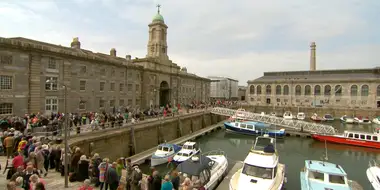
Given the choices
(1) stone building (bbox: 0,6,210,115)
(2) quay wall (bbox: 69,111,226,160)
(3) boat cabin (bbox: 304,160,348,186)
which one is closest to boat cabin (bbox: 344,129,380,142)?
(3) boat cabin (bbox: 304,160,348,186)

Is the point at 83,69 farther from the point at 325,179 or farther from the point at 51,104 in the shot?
the point at 325,179

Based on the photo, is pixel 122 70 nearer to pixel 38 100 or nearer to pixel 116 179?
pixel 38 100

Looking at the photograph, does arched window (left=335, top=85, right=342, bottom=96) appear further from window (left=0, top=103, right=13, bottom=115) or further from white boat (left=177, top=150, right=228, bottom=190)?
window (left=0, top=103, right=13, bottom=115)

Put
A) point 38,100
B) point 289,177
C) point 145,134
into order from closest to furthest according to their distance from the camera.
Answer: point 289,177
point 38,100
point 145,134

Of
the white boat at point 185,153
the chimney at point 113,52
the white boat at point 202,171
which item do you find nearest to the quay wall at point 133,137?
the white boat at point 185,153

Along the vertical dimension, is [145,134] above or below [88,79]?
below

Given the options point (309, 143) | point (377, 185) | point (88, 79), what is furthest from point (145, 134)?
point (309, 143)

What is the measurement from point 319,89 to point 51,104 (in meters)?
83.8

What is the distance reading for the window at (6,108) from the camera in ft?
72.7

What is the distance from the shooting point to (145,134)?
28453 mm

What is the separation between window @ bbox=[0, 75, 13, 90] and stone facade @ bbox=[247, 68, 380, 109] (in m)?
77.1

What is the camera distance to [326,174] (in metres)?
15.9

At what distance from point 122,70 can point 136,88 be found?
205 inches

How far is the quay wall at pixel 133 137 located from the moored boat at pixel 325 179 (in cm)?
1527
